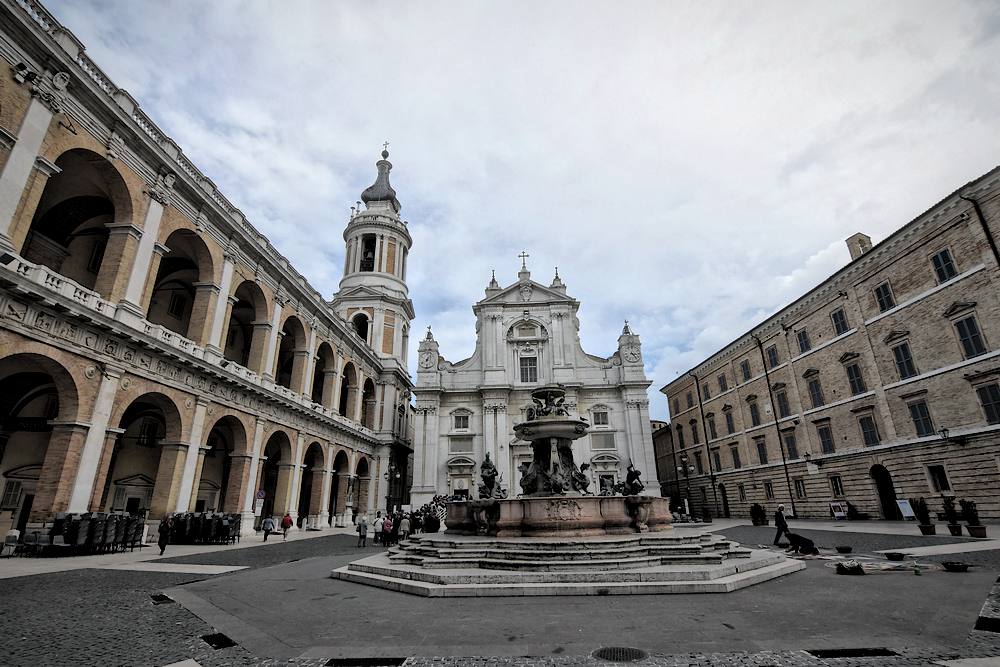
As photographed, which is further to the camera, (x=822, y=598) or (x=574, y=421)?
(x=574, y=421)

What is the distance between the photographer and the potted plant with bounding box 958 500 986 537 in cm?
1454

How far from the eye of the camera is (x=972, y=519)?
53.0ft

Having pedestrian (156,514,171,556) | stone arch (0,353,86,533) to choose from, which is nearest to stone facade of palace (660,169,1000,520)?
pedestrian (156,514,171,556)

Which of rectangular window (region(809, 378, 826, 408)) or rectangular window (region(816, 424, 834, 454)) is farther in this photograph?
rectangular window (region(809, 378, 826, 408))

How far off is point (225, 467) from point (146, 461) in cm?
453

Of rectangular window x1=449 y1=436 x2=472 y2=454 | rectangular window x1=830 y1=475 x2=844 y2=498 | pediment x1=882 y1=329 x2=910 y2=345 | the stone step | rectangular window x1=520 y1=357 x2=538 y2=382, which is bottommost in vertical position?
the stone step

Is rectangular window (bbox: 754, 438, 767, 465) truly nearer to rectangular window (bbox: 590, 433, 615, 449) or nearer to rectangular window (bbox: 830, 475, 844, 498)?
rectangular window (bbox: 830, 475, 844, 498)

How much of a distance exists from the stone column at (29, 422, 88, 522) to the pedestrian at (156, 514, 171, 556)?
2.65 meters

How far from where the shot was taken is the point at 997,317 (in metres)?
17.8

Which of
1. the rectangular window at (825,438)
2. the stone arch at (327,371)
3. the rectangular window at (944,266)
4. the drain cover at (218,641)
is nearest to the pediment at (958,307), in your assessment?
the rectangular window at (944,266)

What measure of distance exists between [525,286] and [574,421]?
96.4 ft

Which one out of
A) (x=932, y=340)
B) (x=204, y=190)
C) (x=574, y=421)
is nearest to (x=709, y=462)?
(x=932, y=340)

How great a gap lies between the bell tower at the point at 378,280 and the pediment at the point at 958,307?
35116 mm

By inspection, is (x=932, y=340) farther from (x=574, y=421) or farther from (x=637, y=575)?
(x=637, y=575)
